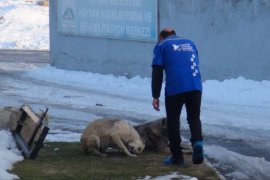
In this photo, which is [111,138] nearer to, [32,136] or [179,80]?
[32,136]

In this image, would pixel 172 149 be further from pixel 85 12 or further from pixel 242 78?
pixel 85 12

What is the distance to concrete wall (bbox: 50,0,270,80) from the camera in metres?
16.6

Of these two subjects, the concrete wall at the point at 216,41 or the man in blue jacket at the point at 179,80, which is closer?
the man in blue jacket at the point at 179,80

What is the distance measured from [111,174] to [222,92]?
8327 millimetres

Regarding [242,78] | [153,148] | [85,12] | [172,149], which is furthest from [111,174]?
[85,12]

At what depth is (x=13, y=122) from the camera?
33.4 feet

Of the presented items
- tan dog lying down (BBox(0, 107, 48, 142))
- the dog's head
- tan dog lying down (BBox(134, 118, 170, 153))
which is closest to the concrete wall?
tan dog lying down (BBox(134, 118, 170, 153))

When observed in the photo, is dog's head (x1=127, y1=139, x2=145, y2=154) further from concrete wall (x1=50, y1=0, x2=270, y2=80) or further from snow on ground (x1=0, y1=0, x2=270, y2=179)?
concrete wall (x1=50, y1=0, x2=270, y2=80)

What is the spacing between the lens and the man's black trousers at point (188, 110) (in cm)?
884

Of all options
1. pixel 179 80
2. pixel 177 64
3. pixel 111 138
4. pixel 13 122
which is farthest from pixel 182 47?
pixel 13 122

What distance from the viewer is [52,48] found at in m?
22.8

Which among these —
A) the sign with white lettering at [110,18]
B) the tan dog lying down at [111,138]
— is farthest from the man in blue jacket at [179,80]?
the sign with white lettering at [110,18]

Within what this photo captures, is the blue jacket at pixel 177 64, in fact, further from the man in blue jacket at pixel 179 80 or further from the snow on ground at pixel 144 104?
the snow on ground at pixel 144 104

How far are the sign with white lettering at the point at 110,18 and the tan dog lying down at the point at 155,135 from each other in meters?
9.16
